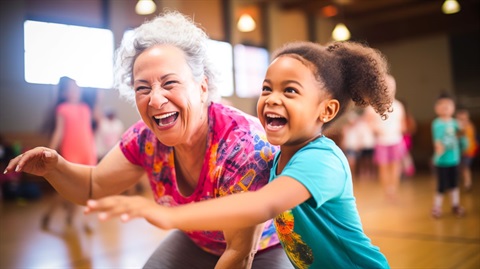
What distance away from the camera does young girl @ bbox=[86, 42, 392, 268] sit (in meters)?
0.95

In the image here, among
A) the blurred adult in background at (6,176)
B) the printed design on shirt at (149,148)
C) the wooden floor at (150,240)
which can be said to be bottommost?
the wooden floor at (150,240)

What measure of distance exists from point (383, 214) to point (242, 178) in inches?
135

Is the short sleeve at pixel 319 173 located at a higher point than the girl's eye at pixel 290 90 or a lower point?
lower

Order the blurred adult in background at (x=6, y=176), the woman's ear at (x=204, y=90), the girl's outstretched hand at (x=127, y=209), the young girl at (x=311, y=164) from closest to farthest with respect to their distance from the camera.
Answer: the girl's outstretched hand at (x=127, y=209) → the young girl at (x=311, y=164) → the woman's ear at (x=204, y=90) → the blurred adult in background at (x=6, y=176)

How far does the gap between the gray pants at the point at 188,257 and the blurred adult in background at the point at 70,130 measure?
8.69 ft

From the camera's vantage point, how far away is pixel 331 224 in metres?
1.16

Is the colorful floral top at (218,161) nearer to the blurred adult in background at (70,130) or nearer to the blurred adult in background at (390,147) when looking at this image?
the blurred adult in background at (70,130)

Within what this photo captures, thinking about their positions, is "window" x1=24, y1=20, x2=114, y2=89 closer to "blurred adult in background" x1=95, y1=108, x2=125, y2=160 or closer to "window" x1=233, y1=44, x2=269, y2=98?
"blurred adult in background" x1=95, y1=108, x2=125, y2=160

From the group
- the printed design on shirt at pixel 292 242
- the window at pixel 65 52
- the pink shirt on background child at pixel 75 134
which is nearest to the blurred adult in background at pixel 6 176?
the window at pixel 65 52

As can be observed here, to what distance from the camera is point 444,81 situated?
11.5 m

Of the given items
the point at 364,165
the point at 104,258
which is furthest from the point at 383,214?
the point at 364,165

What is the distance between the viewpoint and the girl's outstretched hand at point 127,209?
80 cm

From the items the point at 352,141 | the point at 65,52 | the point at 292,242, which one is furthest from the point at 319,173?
the point at 352,141

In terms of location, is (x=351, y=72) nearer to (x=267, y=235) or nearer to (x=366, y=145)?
(x=267, y=235)
